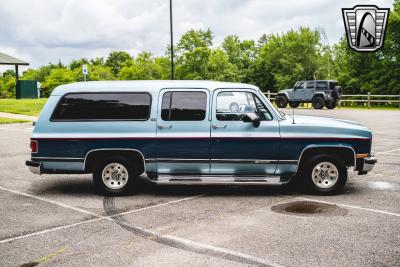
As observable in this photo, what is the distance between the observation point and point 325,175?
842cm

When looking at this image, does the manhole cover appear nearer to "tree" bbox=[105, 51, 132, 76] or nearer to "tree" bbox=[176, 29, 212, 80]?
"tree" bbox=[176, 29, 212, 80]

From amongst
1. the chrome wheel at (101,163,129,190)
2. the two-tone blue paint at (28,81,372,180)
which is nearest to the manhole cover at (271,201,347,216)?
the two-tone blue paint at (28,81,372,180)

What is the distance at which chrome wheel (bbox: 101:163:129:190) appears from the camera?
27.7 feet

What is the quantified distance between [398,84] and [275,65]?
27347mm

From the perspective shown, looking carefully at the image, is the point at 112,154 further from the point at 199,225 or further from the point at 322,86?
the point at 322,86

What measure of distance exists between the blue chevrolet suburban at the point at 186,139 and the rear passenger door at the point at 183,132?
17mm

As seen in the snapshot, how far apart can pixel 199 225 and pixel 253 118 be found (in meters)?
2.30

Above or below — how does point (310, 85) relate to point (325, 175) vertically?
above

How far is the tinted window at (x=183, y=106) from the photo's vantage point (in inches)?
328

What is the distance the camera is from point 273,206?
767 centimetres

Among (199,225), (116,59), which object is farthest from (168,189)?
(116,59)

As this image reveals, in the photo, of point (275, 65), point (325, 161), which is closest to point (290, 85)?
point (275, 65)

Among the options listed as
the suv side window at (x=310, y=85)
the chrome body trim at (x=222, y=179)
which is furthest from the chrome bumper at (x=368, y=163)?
the suv side window at (x=310, y=85)

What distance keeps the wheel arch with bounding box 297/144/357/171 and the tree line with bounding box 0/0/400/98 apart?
46.2 metres
